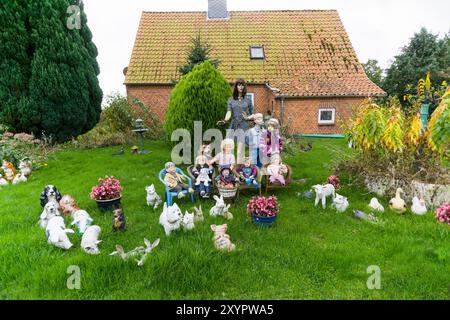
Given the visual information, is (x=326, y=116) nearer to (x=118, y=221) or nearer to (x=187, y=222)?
(x=187, y=222)

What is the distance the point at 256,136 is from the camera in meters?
6.51

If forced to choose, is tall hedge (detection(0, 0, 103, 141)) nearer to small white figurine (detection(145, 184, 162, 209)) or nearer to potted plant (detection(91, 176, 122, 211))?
potted plant (detection(91, 176, 122, 211))

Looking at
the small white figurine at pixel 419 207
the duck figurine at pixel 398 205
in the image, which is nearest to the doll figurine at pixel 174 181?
the duck figurine at pixel 398 205

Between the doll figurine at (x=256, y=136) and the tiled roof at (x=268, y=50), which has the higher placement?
the tiled roof at (x=268, y=50)

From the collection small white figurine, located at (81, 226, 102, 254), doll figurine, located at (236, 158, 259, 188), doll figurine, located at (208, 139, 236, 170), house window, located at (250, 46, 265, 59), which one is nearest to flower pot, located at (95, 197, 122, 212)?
small white figurine, located at (81, 226, 102, 254)

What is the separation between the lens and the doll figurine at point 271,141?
6.40 meters

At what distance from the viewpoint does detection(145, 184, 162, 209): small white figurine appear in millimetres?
5632

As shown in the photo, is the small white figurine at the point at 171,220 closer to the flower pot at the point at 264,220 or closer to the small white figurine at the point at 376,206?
the flower pot at the point at 264,220

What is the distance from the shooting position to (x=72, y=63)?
35.6 ft

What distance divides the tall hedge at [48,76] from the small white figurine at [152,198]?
6902 millimetres

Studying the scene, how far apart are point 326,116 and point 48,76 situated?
11563 mm

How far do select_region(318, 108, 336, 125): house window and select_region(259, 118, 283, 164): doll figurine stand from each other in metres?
8.79

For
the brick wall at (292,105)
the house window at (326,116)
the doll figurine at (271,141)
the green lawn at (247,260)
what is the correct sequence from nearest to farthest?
the green lawn at (247,260)
the doll figurine at (271,141)
the brick wall at (292,105)
the house window at (326,116)
